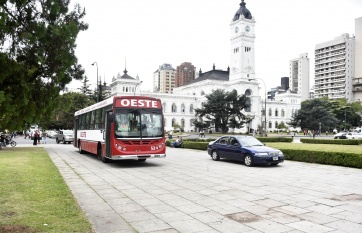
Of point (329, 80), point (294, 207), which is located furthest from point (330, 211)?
point (329, 80)

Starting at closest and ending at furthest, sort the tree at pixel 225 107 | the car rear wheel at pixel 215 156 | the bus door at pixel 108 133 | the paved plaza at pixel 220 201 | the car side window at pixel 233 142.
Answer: the paved plaza at pixel 220 201, the bus door at pixel 108 133, the car side window at pixel 233 142, the car rear wheel at pixel 215 156, the tree at pixel 225 107

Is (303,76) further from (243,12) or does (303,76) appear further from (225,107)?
(225,107)

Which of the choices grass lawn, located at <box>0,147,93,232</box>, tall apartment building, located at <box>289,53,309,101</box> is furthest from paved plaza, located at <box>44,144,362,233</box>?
tall apartment building, located at <box>289,53,309,101</box>

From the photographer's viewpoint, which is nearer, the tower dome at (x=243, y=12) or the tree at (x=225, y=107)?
the tree at (x=225, y=107)

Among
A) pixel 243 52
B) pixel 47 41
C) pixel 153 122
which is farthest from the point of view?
pixel 243 52

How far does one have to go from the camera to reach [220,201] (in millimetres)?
7785

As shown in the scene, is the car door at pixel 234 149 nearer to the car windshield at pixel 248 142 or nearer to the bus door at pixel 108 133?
the car windshield at pixel 248 142

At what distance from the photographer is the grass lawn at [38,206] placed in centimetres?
543

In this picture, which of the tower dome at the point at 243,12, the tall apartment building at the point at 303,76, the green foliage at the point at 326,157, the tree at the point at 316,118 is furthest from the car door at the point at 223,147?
the tall apartment building at the point at 303,76

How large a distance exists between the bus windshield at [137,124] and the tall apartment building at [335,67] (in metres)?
124

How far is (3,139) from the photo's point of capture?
27.5m

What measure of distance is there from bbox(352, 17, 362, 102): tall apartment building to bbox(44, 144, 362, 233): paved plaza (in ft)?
410

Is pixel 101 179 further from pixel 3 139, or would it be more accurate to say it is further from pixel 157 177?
pixel 3 139

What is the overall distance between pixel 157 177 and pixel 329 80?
132935 millimetres
